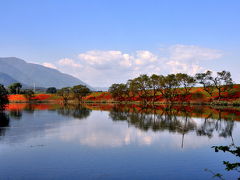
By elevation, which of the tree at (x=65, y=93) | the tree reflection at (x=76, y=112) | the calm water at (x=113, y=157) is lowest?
the calm water at (x=113, y=157)

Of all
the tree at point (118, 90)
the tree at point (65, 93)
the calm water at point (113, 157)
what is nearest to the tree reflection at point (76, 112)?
the calm water at point (113, 157)

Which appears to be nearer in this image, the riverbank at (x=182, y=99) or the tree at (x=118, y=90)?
the riverbank at (x=182, y=99)

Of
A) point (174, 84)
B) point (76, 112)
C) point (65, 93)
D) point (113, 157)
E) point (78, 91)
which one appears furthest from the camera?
point (65, 93)

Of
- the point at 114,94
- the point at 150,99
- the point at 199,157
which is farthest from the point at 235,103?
the point at 199,157

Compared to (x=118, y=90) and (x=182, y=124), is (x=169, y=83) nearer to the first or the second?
(x=118, y=90)

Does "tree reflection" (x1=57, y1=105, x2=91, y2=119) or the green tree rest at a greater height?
the green tree

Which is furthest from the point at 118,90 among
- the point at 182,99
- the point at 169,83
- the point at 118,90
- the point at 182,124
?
the point at 182,124

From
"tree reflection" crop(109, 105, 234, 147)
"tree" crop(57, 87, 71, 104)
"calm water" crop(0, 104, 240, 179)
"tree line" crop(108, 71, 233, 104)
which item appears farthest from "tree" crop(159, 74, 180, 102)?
"calm water" crop(0, 104, 240, 179)

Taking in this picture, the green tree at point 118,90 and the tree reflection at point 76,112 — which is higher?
the green tree at point 118,90

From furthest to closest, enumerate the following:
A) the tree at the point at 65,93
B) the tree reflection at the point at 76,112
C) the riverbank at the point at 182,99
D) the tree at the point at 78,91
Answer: the tree at the point at 65,93
the tree at the point at 78,91
the riverbank at the point at 182,99
the tree reflection at the point at 76,112

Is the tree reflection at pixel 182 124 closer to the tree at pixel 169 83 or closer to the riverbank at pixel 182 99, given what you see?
the riverbank at pixel 182 99

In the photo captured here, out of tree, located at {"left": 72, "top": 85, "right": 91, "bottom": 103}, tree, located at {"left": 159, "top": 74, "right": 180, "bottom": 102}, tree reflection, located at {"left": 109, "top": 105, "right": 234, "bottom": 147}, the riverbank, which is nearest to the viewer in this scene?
tree reflection, located at {"left": 109, "top": 105, "right": 234, "bottom": 147}

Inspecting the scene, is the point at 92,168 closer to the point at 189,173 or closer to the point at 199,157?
Answer: the point at 189,173

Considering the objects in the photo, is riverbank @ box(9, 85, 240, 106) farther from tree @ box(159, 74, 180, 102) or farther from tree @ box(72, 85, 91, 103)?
tree @ box(72, 85, 91, 103)
